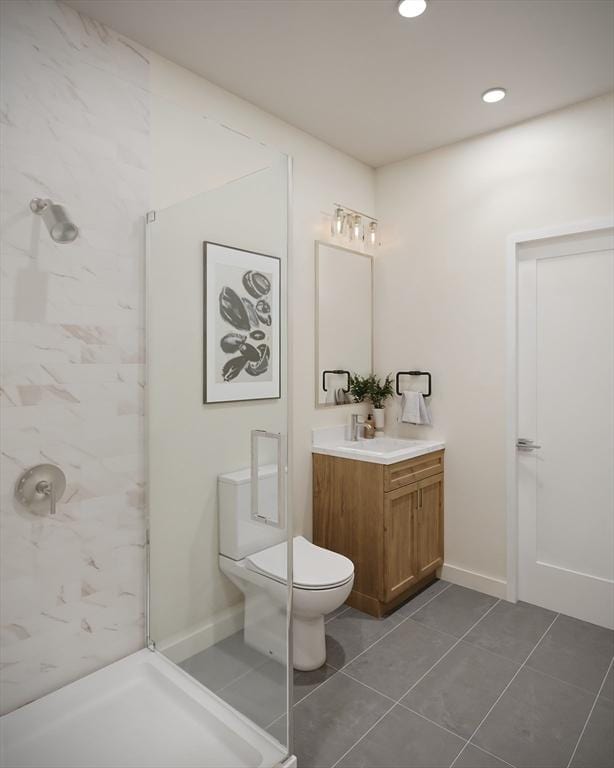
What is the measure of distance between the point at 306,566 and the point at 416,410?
4.49ft

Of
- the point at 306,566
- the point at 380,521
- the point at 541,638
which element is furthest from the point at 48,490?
the point at 541,638

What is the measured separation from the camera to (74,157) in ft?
5.90

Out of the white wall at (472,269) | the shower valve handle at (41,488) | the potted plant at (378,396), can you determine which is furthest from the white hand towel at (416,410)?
the shower valve handle at (41,488)

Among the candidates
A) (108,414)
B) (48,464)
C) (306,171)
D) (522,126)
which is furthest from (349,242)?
(48,464)

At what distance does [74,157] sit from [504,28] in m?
1.83

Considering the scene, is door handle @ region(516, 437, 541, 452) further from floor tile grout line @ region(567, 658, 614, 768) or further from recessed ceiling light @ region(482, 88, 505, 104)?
recessed ceiling light @ region(482, 88, 505, 104)

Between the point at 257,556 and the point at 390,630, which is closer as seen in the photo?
the point at 257,556

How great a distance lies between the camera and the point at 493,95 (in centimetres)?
252

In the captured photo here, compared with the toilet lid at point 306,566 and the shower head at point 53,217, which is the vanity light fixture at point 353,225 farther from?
the toilet lid at point 306,566

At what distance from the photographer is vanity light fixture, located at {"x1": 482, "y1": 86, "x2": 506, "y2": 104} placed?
2.48 m

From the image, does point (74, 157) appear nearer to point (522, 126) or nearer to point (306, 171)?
point (306, 171)

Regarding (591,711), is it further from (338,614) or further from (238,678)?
(238,678)

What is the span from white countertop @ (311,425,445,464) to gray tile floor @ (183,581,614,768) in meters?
0.88

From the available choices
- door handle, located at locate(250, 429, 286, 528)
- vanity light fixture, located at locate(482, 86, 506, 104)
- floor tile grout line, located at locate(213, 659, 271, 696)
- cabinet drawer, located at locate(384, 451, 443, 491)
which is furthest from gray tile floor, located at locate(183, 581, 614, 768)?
vanity light fixture, located at locate(482, 86, 506, 104)
